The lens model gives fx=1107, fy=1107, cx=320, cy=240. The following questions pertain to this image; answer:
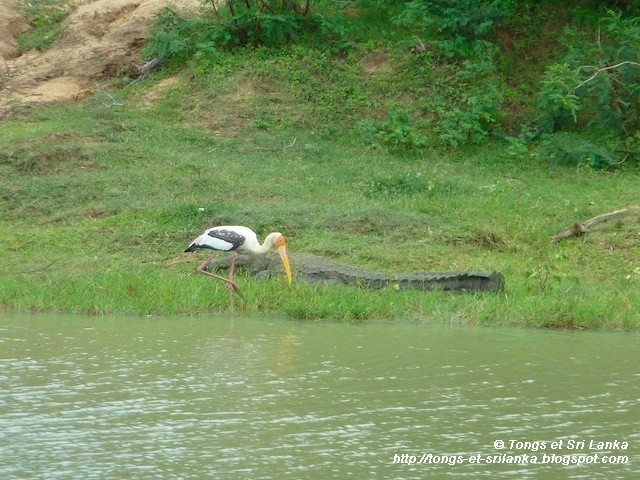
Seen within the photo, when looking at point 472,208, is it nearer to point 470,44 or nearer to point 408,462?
point 470,44

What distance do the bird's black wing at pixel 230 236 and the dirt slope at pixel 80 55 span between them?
860 centimetres

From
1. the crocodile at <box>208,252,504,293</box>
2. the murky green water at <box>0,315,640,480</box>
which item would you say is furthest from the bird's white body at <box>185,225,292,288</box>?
the murky green water at <box>0,315,640,480</box>

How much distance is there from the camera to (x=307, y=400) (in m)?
6.71

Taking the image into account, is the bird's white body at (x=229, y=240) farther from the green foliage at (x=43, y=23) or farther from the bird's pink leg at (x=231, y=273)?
the green foliage at (x=43, y=23)

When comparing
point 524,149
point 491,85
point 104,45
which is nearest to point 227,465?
point 524,149

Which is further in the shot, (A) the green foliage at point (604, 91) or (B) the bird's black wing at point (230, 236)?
(A) the green foliage at point (604, 91)

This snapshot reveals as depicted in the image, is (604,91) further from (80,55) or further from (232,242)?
(80,55)

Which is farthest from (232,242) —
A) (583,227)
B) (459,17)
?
(459,17)

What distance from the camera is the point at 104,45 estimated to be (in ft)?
63.5

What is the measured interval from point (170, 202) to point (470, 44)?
22.0 feet

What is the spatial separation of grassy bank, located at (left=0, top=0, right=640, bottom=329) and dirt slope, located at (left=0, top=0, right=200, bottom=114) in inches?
25.1

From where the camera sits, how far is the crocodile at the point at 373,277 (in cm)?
986

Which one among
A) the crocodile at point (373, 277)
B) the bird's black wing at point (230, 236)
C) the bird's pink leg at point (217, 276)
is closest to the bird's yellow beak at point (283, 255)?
the crocodile at point (373, 277)

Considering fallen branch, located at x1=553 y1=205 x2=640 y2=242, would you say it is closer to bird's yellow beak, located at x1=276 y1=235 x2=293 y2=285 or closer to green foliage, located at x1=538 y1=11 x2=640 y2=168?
green foliage, located at x1=538 y1=11 x2=640 y2=168
